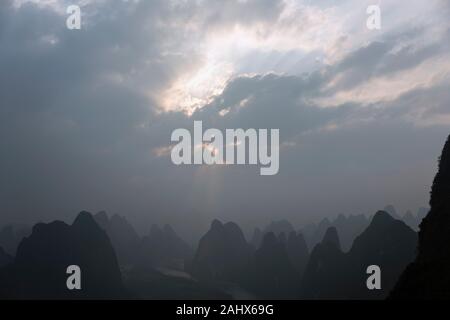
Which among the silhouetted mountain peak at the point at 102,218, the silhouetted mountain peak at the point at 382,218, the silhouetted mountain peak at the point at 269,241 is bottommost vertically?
the silhouetted mountain peak at the point at 269,241

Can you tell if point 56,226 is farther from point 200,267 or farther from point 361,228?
point 361,228

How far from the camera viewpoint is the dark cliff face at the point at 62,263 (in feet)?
192

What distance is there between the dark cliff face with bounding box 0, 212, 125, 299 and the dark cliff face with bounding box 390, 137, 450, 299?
164 feet

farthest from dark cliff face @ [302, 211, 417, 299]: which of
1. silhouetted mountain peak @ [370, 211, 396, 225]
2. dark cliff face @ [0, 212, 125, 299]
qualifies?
dark cliff face @ [0, 212, 125, 299]

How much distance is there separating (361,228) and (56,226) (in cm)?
10704

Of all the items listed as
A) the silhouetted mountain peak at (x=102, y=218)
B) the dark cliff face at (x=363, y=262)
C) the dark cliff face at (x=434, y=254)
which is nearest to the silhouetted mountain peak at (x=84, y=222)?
the dark cliff face at (x=363, y=262)

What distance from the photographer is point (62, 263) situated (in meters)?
63.8

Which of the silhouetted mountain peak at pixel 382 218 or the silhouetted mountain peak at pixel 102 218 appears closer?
the silhouetted mountain peak at pixel 382 218

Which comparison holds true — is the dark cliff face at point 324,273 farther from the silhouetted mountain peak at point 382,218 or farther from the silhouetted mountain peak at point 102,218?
the silhouetted mountain peak at point 102,218

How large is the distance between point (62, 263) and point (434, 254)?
185ft

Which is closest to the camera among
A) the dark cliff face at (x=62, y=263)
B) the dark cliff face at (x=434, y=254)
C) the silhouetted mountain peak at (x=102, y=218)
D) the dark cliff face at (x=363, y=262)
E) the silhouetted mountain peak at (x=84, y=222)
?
the dark cliff face at (x=434, y=254)

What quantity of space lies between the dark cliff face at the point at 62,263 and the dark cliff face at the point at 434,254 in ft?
164

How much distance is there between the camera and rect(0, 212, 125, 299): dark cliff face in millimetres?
58406
